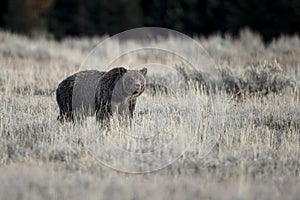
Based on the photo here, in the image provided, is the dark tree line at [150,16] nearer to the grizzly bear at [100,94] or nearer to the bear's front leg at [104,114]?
the grizzly bear at [100,94]

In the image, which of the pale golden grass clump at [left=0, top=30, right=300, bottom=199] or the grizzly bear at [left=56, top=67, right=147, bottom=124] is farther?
the grizzly bear at [left=56, top=67, right=147, bottom=124]

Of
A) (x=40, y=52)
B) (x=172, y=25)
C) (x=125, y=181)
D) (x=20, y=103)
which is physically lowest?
(x=125, y=181)

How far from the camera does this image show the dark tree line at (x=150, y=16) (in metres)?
33.2

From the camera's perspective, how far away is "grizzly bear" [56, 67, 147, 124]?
9289mm

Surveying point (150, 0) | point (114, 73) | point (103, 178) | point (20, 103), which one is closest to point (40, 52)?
point (20, 103)

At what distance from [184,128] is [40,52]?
14.1 m

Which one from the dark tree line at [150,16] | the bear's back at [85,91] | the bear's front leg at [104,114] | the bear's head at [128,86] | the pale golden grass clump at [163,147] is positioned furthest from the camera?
the dark tree line at [150,16]

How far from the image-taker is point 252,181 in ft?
23.7

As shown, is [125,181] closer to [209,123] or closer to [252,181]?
[252,181]

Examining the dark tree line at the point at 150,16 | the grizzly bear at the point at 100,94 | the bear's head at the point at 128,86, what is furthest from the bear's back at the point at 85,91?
the dark tree line at the point at 150,16

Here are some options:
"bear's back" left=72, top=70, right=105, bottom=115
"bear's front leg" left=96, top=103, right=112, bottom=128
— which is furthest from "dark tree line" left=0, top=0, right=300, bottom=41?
"bear's front leg" left=96, top=103, right=112, bottom=128

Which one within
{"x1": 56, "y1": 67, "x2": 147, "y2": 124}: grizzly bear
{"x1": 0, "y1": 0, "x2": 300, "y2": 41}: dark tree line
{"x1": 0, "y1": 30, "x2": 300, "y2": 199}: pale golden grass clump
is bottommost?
{"x1": 0, "y1": 30, "x2": 300, "y2": 199}: pale golden grass clump

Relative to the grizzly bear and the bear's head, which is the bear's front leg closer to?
the grizzly bear

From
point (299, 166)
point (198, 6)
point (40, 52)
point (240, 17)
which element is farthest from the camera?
point (198, 6)
